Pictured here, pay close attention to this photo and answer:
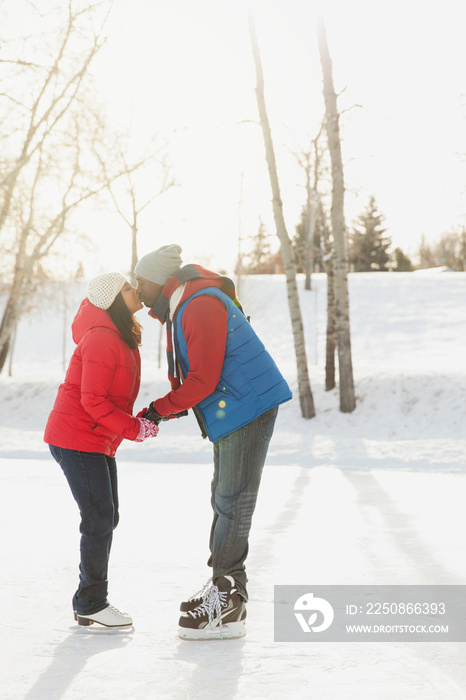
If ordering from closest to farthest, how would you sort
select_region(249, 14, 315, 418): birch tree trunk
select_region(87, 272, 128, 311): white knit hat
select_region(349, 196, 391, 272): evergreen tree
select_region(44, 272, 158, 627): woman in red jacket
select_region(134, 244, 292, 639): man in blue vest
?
select_region(134, 244, 292, 639): man in blue vest < select_region(44, 272, 158, 627): woman in red jacket < select_region(87, 272, 128, 311): white knit hat < select_region(249, 14, 315, 418): birch tree trunk < select_region(349, 196, 391, 272): evergreen tree

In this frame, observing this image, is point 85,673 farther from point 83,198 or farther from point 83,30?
point 83,198

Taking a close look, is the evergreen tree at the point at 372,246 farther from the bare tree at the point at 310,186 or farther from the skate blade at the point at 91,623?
the skate blade at the point at 91,623

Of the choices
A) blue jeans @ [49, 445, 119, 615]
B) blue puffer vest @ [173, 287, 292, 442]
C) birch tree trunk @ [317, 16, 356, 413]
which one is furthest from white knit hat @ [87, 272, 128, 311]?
birch tree trunk @ [317, 16, 356, 413]

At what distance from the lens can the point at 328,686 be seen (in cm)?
295

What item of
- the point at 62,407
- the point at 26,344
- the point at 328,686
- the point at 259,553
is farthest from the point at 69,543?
the point at 26,344

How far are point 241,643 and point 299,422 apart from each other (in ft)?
35.5

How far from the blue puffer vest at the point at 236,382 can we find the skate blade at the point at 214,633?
893mm

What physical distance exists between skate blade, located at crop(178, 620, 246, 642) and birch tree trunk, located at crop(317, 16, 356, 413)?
10.3m

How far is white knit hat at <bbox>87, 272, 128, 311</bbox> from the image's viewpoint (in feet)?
12.4

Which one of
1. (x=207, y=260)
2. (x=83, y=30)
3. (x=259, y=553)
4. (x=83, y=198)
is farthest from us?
(x=207, y=260)

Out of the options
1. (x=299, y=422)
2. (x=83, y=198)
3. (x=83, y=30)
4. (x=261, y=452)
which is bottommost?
(x=299, y=422)

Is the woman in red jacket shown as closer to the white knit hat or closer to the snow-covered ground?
the white knit hat

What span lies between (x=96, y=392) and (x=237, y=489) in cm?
83

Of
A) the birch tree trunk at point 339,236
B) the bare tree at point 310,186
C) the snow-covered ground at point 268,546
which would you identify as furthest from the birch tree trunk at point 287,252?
the bare tree at point 310,186
